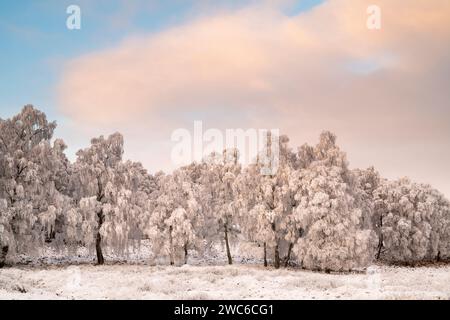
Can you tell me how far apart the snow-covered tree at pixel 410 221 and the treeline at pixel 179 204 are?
23.1 feet

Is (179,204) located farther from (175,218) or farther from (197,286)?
(197,286)

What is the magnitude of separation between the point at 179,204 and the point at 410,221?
1047 inches

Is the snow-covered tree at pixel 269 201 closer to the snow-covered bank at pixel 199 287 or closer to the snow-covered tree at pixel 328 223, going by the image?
the snow-covered tree at pixel 328 223

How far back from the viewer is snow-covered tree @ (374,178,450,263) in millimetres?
47281

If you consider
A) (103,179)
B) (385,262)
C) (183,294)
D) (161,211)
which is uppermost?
(103,179)

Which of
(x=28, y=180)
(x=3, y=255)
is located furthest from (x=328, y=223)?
(x=3, y=255)

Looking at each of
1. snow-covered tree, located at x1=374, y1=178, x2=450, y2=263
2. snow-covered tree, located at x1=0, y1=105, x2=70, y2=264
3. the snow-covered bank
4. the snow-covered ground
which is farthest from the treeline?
snow-covered tree, located at x1=374, y1=178, x2=450, y2=263

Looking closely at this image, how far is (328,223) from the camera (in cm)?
3516

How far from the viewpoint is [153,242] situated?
37.9 meters

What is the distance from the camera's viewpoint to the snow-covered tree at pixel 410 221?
47281mm

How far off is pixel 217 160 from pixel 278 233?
9400mm
